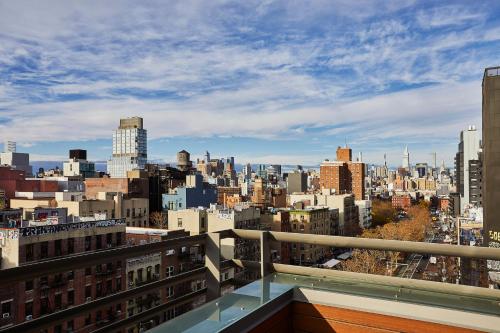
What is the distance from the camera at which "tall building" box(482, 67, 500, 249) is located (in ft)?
110

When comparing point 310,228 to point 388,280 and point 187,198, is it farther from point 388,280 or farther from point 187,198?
point 388,280

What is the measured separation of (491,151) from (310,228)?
71.0 feet

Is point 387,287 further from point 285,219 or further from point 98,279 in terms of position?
point 285,219

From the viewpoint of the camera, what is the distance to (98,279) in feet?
74.8

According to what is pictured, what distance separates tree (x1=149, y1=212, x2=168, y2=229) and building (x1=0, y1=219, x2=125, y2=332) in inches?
988

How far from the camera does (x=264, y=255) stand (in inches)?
154

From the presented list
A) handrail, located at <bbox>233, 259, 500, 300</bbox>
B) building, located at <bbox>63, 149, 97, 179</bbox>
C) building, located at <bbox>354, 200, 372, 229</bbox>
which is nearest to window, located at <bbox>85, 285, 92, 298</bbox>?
handrail, located at <bbox>233, 259, 500, 300</bbox>

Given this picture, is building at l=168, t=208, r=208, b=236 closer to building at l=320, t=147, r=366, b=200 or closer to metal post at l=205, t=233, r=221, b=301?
metal post at l=205, t=233, r=221, b=301

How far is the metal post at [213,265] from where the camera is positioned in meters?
3.74

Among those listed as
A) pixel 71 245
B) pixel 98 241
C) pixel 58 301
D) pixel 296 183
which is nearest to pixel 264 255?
pixel 58 301

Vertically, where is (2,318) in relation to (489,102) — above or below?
below

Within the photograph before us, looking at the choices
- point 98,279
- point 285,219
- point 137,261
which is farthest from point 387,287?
point 285,219

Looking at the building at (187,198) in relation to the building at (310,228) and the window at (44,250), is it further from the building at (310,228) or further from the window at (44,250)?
the window at (44,250)

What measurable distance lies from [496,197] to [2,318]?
3417cm
